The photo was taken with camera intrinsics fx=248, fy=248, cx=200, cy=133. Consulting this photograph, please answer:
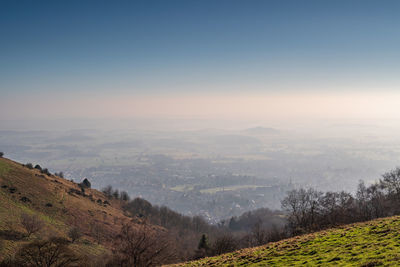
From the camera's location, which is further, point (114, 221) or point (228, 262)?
point (114, 221)

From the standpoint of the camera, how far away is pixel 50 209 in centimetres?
5575

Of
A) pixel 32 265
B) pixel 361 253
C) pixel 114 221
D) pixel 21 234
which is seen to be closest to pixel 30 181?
pixel 114 221

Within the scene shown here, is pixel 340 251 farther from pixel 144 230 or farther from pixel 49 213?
pixel 49 213

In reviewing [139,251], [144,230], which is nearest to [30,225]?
[139,251]

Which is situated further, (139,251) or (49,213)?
(49,213)

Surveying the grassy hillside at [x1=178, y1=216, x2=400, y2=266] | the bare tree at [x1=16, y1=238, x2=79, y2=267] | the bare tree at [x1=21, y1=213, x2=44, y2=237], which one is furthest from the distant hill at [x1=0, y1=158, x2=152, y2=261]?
the grassy hillside at [x1=178, y1=216, x2=400, y2=266]

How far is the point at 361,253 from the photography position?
41.1 ft

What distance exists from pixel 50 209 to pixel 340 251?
197 ft

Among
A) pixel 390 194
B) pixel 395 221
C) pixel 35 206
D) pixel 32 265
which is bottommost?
pixel 35 206

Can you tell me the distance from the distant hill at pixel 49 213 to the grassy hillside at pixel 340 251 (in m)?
31.8

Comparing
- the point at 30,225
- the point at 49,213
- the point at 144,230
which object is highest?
the point at 144,230

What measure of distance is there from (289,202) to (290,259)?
23793mm

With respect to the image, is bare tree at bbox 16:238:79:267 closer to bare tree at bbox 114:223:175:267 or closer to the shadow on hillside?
bare tree at bbox 114:223:175:267

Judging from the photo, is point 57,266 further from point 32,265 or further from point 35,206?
point 35,206
